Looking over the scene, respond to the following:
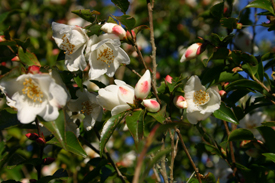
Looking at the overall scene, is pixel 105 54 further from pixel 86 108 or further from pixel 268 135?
pixel 268 135

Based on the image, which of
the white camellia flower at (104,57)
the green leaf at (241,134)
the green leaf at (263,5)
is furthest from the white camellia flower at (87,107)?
the green leaf at (263,5)

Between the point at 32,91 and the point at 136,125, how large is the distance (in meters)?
0.39

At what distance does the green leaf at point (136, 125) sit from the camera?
857mm

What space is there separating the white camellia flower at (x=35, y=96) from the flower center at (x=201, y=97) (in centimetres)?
52

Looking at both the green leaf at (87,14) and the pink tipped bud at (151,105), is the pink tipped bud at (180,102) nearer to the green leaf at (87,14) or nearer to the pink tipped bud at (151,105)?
the pink tipped bud at (151,105)

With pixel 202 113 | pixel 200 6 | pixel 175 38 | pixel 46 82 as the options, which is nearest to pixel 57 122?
pixel 46 82

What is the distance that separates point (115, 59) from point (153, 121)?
320 millimetres

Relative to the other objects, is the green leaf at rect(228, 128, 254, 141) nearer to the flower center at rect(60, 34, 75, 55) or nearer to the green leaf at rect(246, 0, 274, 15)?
the green leaf at rect(246, 0, 274, 15)

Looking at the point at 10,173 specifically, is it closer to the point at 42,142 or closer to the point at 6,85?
the point at 42,142

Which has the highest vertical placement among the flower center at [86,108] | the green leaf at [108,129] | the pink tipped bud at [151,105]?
the pink tipped bud at [151,105]

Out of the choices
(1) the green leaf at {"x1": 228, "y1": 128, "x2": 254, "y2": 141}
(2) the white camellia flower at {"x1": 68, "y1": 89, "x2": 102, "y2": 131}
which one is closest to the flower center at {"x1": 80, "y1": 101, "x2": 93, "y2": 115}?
(2) the white camellia flower at {"x1": 68, "y1": 89, "x2": 102, "y2": 131}

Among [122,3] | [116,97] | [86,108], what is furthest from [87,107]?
[122,3]

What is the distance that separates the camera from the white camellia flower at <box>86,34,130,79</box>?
40.1 inches

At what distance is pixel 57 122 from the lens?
849 mm
